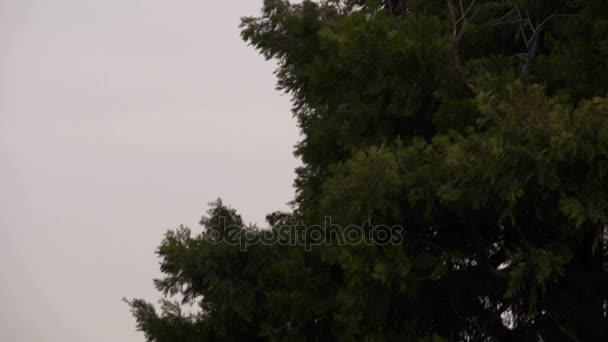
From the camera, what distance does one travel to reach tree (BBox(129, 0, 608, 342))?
694 centimetres

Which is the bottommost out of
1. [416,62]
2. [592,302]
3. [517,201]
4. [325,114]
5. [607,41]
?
[592,302]

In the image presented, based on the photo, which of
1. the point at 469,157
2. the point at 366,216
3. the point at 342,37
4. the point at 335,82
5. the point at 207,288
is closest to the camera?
the point at 469,157

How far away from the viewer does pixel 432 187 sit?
743cm

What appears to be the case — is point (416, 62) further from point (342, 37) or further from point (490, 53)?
point (490, 53)

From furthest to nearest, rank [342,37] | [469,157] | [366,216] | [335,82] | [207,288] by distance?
[207,288] < [335,82] < [342,37] < [366,216] < [469,157]

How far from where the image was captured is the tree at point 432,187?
22.8ft

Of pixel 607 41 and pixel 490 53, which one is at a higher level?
pixel 490 53

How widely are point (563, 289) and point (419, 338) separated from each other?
1.38m

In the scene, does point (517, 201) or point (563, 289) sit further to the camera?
point (563, 289)

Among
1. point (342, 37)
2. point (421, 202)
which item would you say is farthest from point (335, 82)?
point (421, 202)

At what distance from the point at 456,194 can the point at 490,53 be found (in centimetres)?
292

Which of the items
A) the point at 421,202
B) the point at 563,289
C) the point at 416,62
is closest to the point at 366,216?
the point at 421,202

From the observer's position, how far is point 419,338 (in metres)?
8.49

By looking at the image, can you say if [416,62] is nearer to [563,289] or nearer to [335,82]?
[335,82]
